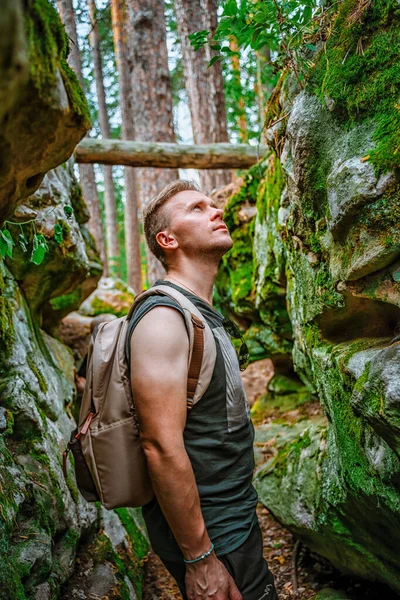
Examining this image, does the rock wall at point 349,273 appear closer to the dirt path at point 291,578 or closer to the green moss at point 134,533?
the dirt path at point 291,578

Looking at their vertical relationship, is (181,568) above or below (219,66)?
below

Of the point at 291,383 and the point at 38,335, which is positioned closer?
the point at 38,335

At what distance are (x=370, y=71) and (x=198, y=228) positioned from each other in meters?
1.20

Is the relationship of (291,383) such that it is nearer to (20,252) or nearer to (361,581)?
(361,581)

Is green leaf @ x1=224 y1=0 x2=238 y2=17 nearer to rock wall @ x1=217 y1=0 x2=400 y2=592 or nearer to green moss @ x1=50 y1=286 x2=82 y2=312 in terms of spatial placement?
rock wall @ x1=217 y1=0 x2=400 y2=592

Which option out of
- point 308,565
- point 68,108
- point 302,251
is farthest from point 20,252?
point 308,565

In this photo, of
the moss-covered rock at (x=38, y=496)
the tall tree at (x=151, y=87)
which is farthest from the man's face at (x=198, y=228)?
the tall tree at (x=151, y=87)

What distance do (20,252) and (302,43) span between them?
8.62ft

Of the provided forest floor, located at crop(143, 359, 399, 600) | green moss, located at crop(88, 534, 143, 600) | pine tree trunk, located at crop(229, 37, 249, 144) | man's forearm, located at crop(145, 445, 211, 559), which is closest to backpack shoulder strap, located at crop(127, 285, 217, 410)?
man's forearm, located at crop(145, 445, 211, 559)

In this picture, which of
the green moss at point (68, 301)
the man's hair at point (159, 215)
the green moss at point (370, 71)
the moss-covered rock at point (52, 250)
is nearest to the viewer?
the green moss at point (370, 71)

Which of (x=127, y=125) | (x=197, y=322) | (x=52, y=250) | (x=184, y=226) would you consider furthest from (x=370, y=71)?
(x=127, y=125)

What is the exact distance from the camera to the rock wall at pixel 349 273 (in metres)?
2.23

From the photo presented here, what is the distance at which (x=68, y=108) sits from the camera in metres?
1.57

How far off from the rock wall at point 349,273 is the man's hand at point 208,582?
0.89 m
